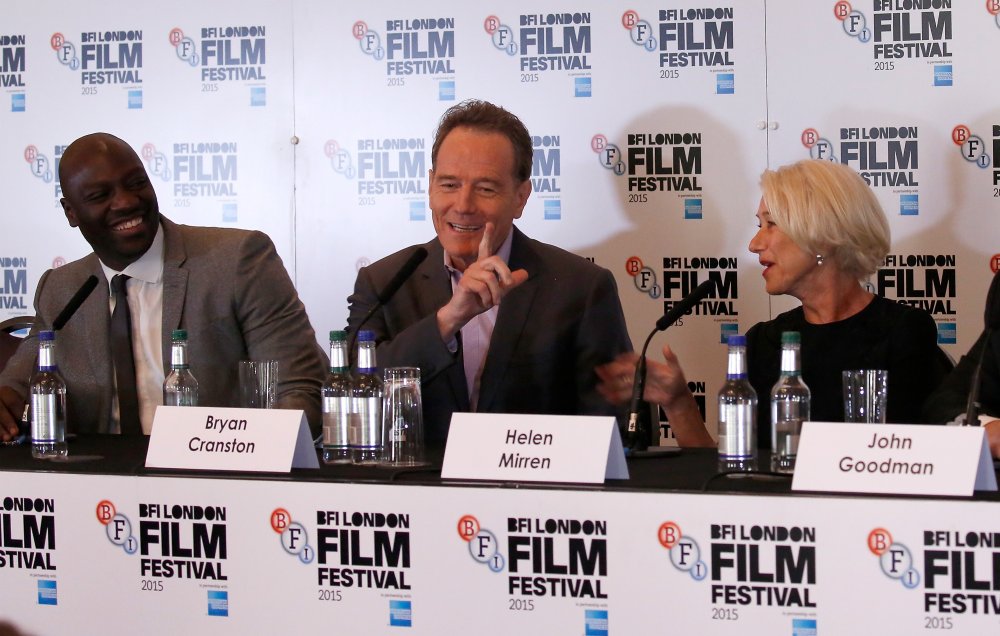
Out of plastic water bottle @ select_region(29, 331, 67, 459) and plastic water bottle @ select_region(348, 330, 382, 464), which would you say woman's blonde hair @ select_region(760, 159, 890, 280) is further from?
plastic water bottle @ select_region(29, 331, 67, 459)

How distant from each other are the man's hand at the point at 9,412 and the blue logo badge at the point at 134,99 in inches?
71.4

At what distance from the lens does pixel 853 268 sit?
9.28 feet

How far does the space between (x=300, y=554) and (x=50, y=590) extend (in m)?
0.49

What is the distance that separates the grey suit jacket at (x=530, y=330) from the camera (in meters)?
2.68

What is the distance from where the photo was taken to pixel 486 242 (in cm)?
269

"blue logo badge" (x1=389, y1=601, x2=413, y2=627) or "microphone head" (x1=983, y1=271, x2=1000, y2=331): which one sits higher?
"microphone head" (x1=983, y1=271, x2=1000, y2=331)

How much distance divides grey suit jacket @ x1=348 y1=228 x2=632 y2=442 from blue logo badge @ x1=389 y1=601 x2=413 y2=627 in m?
0.82

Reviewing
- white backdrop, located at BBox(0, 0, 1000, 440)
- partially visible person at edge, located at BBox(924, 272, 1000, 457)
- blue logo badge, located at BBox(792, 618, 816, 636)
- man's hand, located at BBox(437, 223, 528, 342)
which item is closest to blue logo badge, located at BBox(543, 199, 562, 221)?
white backdrop, located at BBox(0, 0, 1000, 440)

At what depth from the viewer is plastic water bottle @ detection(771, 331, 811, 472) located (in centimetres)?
185

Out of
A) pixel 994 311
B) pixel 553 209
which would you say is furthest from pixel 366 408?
pixel 553 209

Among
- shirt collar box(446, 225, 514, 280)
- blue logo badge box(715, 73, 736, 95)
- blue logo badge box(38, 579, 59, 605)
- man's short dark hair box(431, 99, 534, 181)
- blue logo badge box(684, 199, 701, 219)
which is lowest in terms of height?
blue logo badge box(38, 579, 59, 605)

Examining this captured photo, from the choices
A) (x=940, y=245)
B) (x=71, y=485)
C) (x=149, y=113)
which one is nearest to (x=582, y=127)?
(x=940, y=245)

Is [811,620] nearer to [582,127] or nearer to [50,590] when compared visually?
[50,590]

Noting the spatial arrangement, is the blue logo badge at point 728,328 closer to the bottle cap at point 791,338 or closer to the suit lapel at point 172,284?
the suit lapel at point 172,284
